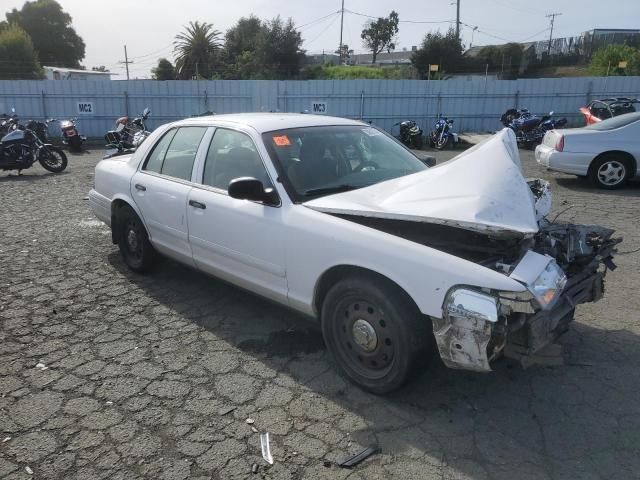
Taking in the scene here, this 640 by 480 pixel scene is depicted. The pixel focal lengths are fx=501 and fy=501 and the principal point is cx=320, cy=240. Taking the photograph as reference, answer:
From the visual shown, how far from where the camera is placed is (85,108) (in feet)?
58.2

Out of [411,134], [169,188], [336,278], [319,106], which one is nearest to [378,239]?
[336,278]

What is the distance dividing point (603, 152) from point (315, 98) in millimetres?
10951

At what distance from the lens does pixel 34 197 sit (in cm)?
902

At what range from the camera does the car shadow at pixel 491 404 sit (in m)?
2.60

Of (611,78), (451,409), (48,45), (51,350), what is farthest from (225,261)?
(48,45)

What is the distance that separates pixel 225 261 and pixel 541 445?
2449mm

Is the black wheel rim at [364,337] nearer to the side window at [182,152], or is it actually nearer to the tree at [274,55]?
the side window at [182,152]

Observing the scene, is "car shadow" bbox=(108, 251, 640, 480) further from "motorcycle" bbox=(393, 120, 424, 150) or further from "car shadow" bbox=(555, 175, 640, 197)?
"motorcycle" bbox=(393, 120, 424, 150)

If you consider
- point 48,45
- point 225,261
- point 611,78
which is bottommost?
point 225,261

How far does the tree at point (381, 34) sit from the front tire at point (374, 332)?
8862 cm

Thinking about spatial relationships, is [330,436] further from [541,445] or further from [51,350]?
[51,350]

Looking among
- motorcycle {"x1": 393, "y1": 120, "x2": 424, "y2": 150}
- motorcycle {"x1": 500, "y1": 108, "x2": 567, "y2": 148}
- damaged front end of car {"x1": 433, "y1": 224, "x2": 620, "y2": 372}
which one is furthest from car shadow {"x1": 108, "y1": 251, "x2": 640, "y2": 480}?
motorcycle {"x1": 393, "y1": 120, "x2": 424, "y2": 150}

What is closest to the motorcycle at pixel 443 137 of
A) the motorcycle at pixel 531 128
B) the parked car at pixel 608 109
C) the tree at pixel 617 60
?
the motorcycle at pixel 531 128

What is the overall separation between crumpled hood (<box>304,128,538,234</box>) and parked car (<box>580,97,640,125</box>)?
1273 centimetres
